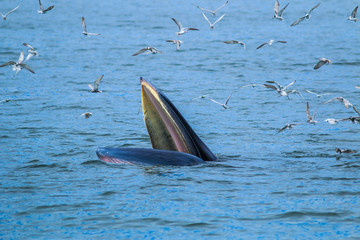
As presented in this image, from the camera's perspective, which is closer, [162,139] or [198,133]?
[162,139]

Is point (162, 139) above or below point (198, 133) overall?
above

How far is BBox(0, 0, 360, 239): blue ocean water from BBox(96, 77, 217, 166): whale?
30cm

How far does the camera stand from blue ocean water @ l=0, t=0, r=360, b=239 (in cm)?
909

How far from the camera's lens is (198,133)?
15.6 metres

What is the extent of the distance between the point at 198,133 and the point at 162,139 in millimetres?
5098

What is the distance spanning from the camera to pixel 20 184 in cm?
1075

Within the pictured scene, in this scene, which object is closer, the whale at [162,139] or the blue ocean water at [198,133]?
the blue ocean water at [198,133]

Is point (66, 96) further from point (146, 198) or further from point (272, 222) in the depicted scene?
point (272, 222)

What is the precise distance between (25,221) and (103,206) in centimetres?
118

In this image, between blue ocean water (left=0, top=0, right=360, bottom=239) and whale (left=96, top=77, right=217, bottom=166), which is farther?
whale (left=96, top=77, right=217, bottom=166)

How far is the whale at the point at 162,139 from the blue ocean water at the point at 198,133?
303 millimetres

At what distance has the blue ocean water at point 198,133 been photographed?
909 cm

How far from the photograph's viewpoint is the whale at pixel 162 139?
405 inches

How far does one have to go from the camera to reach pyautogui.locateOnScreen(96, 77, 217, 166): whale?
10289mm
